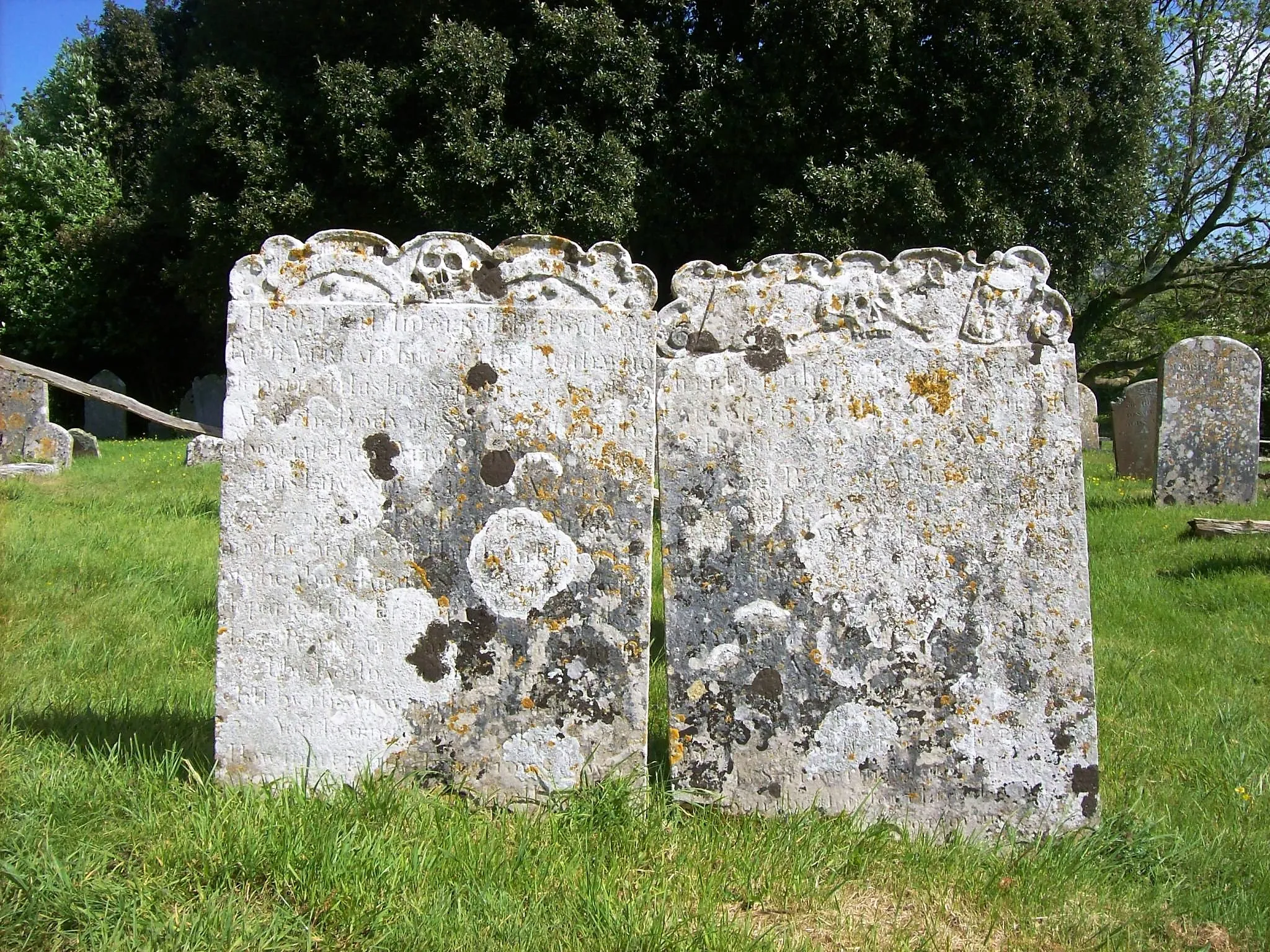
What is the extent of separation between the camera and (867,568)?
10.6ft

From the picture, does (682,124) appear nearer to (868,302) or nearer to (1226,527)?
(1226,527)

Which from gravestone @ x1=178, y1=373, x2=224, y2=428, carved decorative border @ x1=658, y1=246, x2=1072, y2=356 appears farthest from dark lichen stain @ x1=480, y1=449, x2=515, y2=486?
gravestone @ x1=178, y1=373, x2=224, y2=428

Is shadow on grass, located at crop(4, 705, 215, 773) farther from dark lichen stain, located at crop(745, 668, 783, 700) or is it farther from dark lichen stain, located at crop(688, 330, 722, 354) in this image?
dark lichen stain, located at crop(688, 330, 722, 354)

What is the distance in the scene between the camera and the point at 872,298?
3.31 m

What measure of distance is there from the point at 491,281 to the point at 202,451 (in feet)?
35.3

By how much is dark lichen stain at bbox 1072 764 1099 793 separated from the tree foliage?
1000cm

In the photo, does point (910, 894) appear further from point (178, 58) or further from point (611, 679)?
point (178, 58)

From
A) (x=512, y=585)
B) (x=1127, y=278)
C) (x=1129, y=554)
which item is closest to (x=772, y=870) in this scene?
(x=512, y=585)

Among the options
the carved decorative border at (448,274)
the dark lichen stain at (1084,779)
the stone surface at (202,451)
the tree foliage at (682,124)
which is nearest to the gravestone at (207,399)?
the tree foliage at (682,124)

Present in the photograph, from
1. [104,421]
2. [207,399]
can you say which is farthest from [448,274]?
[104,421]

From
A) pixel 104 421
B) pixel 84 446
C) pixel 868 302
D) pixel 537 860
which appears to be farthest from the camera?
pixel 104 421

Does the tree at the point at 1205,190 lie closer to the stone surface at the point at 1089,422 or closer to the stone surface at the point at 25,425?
the stone surface at the point at 1089,422

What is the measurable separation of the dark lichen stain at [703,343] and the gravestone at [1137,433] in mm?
11035

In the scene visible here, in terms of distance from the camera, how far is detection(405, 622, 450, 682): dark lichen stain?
3.17 meters
